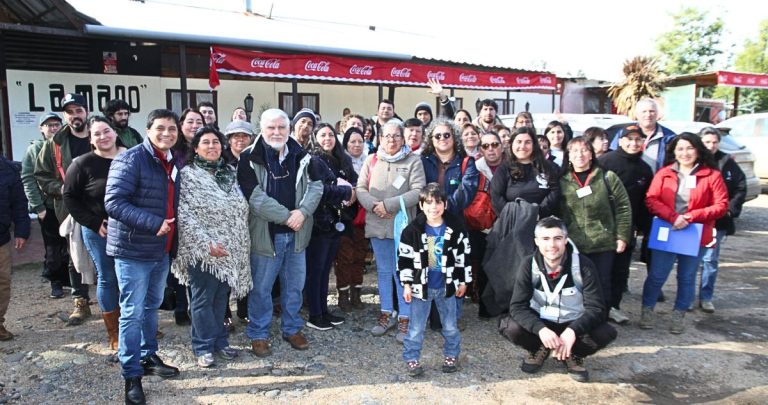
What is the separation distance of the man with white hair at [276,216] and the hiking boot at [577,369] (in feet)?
6.53

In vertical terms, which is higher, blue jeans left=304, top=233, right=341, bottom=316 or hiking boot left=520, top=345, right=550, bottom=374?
blue jeans left=304, top=233, right=341, bottom=316

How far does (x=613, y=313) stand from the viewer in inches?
194

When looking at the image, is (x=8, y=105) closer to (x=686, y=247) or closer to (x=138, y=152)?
(x=138, y=152)

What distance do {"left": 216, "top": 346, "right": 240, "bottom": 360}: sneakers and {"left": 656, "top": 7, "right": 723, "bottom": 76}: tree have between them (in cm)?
4151

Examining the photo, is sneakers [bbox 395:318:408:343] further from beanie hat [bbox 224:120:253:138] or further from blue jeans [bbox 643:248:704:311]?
blue jeans [bbox 643:248:704:311]

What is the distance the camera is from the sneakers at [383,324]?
14.9ft

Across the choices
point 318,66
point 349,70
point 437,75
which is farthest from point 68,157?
point 437,75

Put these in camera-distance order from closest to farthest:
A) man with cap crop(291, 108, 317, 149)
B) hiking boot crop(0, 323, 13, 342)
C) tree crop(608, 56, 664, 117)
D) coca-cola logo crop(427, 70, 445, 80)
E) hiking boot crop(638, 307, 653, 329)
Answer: hiking boot crop(0, 323, 13, 342) < hiking boot crop(638, 307, 653, 329) < man with cap crop(291, 108, 317, 149) < coca-cola logo crop(427, 70, 445, 80) < tree crop(608, 56, 664, 117)

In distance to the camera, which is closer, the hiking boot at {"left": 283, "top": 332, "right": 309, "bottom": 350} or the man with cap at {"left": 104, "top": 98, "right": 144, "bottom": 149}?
the hiking boot at {"left": 283, "top": 332, "right": 309, "bottom": 350}

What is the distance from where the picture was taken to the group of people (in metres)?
3.58

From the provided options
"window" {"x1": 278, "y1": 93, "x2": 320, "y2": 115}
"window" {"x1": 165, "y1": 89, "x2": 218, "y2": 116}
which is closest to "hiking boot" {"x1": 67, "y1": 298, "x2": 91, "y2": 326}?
"window" {"x1": 165, "y1": 89, "x2": 218, "y2": 116}

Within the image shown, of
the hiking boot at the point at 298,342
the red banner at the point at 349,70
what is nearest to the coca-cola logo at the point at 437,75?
the red banner at the point at 349,70

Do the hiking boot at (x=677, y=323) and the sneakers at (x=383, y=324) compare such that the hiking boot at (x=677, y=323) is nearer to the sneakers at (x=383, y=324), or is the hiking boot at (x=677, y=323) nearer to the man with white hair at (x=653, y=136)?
the man with white hair at (x=653, y=136)

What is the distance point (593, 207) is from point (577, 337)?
124 cm
